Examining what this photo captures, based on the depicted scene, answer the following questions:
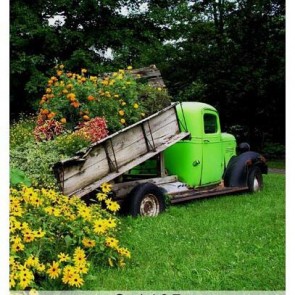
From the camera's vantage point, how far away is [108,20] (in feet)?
39.1

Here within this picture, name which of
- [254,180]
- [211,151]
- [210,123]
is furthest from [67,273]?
[254,180]

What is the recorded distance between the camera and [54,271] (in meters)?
3.62

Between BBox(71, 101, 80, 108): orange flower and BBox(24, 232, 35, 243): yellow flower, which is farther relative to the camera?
BBox(71, 101, 80, 108): orange flower

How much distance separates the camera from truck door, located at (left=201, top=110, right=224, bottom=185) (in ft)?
25.5

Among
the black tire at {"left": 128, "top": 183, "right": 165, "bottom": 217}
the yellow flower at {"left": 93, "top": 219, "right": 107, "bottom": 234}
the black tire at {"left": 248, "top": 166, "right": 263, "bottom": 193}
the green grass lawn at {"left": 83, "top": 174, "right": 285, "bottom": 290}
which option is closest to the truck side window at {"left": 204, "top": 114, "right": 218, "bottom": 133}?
the black tire at {"left": 248, "top": 166, "right": 263, "bottom": 193}

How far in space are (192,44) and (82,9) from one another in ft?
14.9

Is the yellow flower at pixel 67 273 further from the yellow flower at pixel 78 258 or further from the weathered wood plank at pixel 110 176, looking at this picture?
the weathered wood plank at pixel 110 176

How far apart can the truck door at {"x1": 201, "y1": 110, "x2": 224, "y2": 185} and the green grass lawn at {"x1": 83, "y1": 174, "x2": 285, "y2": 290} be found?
0.74 m

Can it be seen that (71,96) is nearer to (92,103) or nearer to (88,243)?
(92,103)

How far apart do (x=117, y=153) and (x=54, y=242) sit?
6.77ft

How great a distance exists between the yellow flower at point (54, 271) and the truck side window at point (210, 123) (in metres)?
4.68

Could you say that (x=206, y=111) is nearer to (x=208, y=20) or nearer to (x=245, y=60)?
(x=245, y=60)

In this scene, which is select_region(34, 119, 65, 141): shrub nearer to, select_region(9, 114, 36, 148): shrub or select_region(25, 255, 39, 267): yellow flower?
select_region(9, 114, 36, 148): shrub

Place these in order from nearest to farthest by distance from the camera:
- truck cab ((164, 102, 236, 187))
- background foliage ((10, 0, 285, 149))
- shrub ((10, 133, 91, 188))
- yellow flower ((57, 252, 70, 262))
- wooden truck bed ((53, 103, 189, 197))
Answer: yellow flower ((57, 252, 70, 262)), shrub ((10, 133, 91, 188)), wooden truck bed ((53, 103, 189, 197)), truck cab ((164, 102, 236, 187)), background foliage ((10, 0, 285, 149))
